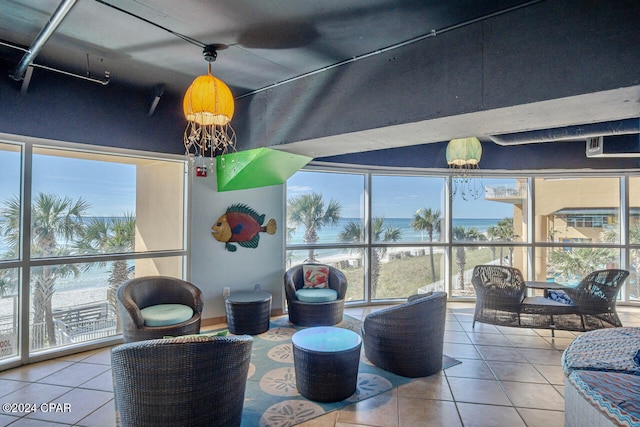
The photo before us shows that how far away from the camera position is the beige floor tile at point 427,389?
2.78m

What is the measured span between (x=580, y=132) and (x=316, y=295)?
3.66 m

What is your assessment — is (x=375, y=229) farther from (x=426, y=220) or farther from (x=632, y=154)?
(x=632, y=154)

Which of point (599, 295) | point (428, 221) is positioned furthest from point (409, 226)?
point (599, 295)

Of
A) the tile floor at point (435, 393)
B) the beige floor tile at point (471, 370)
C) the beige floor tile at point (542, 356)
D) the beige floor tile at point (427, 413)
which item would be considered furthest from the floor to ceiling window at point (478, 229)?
the beige floor tile at point (427, 413)

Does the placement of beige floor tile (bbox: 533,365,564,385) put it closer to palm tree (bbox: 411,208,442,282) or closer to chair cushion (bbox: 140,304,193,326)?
palm tree (bbox: 411,208,442,282)

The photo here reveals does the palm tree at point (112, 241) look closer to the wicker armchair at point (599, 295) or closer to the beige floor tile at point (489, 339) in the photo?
the beige floor tile at point (489, 339)

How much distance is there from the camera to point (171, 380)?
6.20 ft

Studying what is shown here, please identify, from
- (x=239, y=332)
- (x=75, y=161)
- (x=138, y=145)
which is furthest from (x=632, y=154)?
(x=75, y=161)

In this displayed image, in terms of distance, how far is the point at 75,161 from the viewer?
383 centimetres

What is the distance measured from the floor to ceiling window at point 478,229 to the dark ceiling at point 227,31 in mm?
2988

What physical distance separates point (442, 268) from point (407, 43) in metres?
4.48

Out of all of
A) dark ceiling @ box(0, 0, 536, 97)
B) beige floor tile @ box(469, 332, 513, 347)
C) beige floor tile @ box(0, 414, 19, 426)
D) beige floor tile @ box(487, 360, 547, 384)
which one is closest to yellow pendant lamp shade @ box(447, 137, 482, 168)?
dark ceiling @ box(0, 0, 536, 97)

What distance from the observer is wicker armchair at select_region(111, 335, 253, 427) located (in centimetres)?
188

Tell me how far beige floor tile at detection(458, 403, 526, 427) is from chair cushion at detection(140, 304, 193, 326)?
2689 millimetres
